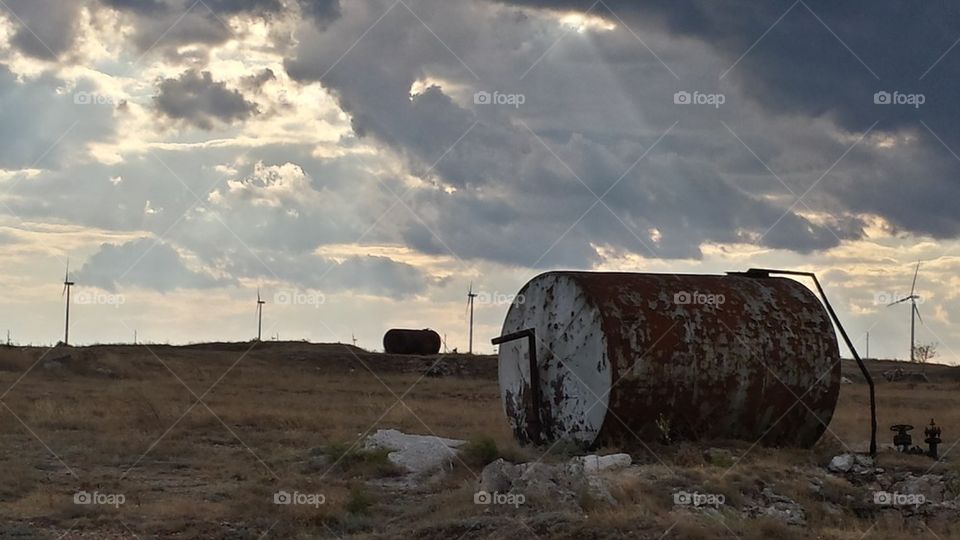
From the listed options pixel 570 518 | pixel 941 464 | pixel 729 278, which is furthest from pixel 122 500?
pixel 941 464

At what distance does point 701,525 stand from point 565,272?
5821mm

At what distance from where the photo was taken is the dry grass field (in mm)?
9453

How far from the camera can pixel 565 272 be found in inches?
552

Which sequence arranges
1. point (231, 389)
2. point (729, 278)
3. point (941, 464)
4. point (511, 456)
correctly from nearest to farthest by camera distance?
point (941, 464), point (511, 456), point (729, 278), point (231, 389)

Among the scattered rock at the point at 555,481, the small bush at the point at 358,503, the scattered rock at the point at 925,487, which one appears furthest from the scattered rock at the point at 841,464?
the small bush at the point at 358,503

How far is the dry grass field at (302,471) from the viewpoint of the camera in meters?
9.45

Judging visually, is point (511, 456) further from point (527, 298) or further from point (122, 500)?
point (122, 500)

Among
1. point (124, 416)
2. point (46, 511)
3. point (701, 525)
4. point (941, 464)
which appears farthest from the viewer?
point (124, 416)

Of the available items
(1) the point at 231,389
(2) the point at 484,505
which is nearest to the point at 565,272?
(2) the point at 484,505

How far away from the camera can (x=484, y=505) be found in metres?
10.0

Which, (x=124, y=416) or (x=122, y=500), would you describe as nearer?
(x=122, y=500)

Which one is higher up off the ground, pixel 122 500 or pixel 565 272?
pixel 565 272

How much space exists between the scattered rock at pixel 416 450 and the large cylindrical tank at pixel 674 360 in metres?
1.24

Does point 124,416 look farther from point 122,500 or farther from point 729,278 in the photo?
point 729,278
